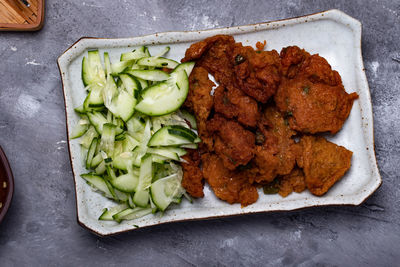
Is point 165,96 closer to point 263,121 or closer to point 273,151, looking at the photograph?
point 263,121

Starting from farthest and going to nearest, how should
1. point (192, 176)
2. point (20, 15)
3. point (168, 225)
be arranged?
point (20, 15) < point (168, 225) < point (192, 176)

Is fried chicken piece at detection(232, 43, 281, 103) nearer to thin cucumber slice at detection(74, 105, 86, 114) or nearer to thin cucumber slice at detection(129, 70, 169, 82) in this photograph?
thin cucumber slice at detection(129, 70, 169, 82)

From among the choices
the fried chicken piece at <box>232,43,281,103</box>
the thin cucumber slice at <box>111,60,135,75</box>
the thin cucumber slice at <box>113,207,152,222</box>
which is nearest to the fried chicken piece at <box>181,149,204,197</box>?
the thin cucumber slice at <box>113,207,152,222</box>

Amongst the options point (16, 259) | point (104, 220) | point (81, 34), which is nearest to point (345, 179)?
point (104, 220)

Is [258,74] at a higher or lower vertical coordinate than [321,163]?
higher

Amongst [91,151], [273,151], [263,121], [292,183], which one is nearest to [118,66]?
[91,151]

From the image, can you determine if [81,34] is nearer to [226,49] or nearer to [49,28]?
[49,28]

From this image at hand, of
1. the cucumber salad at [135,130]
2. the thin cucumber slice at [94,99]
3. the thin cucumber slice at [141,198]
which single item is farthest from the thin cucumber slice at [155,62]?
the thin cucumber slice at [141,198]
